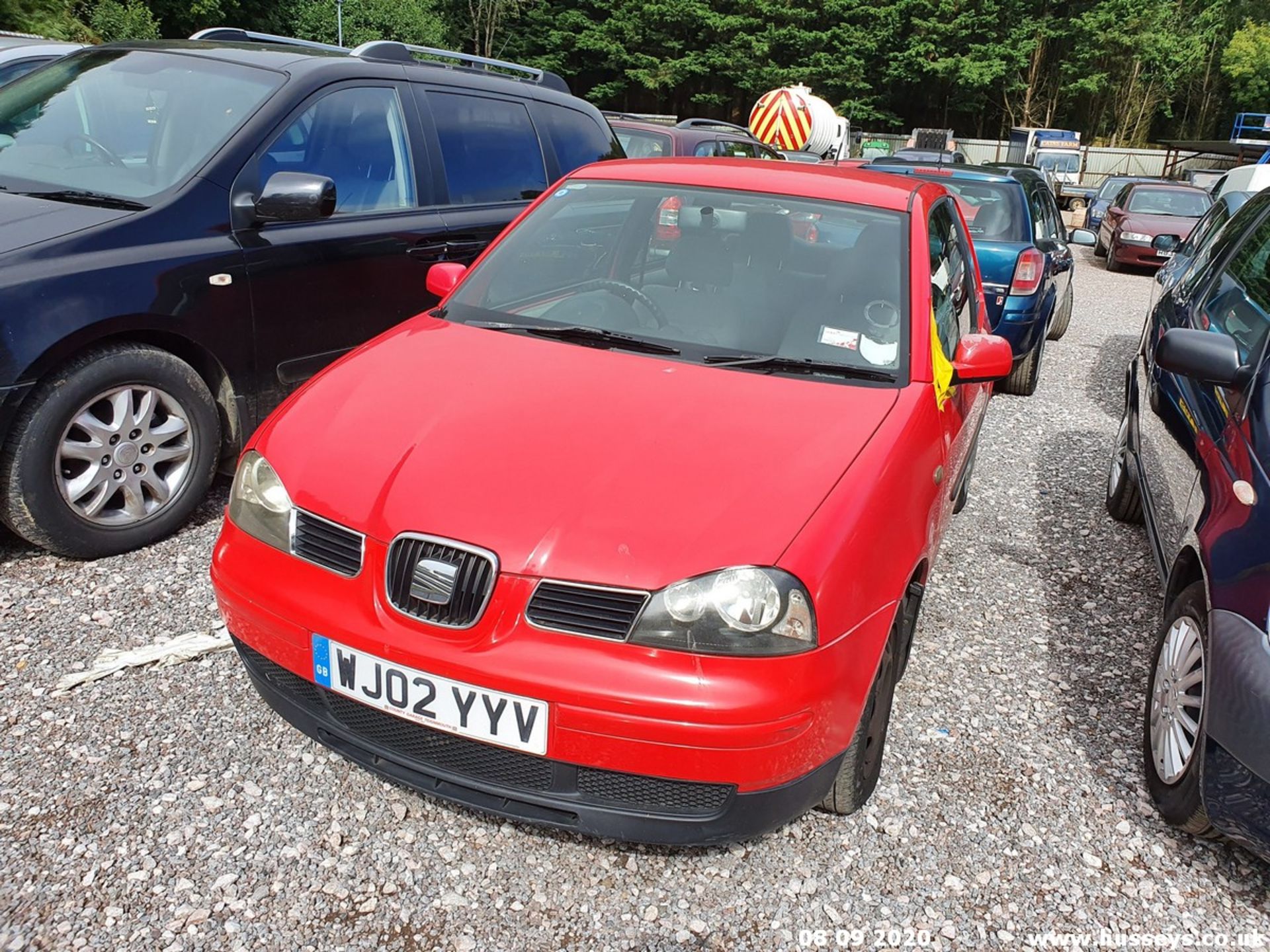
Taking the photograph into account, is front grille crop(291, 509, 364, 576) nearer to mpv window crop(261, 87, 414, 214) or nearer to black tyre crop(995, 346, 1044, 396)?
mpv window crop(261, 87, 414, 214)

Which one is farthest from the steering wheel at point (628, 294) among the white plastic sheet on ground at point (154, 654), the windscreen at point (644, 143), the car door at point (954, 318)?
the windscreen at point (644, 143)

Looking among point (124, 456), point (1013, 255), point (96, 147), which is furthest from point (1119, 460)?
point (96, 147)

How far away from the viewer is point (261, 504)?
2346 mm

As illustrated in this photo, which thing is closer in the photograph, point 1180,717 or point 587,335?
point 1180,717

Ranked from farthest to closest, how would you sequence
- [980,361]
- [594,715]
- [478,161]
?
[478,161] < [980,361] < [594,715]

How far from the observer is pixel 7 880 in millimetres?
2098

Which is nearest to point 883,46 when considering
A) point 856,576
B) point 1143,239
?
point 1143,239

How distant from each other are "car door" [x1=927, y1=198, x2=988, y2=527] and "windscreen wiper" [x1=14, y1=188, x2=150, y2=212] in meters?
2.91

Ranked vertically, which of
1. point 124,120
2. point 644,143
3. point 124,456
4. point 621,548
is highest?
point 124,120

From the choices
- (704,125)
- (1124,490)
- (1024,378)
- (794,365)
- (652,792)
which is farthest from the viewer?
(704,125)

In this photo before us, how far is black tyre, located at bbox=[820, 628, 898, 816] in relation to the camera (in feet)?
7.63

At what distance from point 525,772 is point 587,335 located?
1403 mm

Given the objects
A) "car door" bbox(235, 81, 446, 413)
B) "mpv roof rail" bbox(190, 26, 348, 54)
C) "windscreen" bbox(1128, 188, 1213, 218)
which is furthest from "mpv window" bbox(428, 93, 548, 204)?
"windscreen" bbox(1128, 188, 1213, 218)

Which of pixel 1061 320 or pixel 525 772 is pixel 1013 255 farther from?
pixel 525 772
